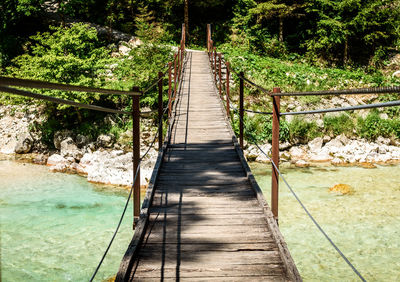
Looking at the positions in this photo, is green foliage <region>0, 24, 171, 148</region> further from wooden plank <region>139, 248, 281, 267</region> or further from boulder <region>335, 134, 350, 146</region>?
wooden plank <region>139, 248, 281, 267</region>

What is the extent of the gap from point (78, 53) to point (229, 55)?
6.89m

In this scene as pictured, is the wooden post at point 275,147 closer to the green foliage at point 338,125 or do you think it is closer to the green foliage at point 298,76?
the green foliage at point 338,125

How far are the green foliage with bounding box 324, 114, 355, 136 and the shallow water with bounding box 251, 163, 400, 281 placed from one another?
2629 millimetres

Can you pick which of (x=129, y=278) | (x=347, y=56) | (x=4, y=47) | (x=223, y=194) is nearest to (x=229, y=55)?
(x=347, y=56)

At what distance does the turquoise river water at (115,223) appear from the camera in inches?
208

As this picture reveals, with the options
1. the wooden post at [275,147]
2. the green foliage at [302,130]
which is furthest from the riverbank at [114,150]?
the wooden post at [275,147]

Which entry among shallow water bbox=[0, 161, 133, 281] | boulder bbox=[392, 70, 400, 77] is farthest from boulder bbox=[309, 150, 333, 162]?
boulder bbox=[392, 70, 400, 77]

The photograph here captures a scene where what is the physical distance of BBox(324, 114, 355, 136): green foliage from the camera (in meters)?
12.2

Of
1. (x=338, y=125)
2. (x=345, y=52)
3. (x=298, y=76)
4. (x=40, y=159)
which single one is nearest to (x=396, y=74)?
(x=345, y=52)

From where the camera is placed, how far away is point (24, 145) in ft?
38.3

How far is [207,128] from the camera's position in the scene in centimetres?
632

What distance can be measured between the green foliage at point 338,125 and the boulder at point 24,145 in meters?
10.6

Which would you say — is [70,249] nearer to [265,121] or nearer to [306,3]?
[265,121]

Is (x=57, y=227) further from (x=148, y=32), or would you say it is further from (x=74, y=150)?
(x=148, y=32)
